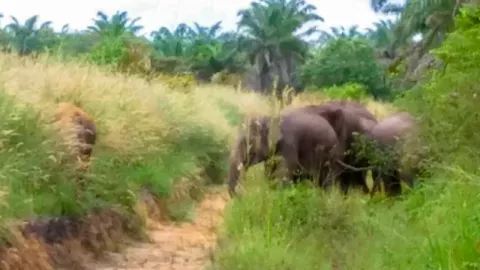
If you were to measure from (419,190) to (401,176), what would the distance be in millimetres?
1975

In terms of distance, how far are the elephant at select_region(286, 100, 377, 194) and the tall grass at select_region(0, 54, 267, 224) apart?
1027 millimetres

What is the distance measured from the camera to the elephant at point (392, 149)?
1148 centimetres

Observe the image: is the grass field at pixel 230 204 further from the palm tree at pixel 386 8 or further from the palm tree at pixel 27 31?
the palm tree at pixel 27 31

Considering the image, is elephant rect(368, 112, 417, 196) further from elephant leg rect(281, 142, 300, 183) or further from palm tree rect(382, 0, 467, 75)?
palm tree rect(382, 0, 467, 75)

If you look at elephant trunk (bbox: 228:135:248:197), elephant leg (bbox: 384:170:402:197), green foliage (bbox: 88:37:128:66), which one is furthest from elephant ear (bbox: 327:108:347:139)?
green foliage (bbox: 88:37:128:66)

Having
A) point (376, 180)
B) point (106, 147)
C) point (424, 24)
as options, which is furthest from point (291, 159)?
point (424, 24)

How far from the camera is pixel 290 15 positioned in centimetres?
5366

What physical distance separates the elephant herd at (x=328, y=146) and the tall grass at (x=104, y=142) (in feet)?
4.28

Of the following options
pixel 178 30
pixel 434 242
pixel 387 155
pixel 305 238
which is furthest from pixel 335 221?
pixel 178 30

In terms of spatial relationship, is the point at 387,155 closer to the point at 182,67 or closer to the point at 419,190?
the point at 419,190

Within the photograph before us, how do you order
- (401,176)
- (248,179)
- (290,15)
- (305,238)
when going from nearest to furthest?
1. (305,238)
2. (248,179)
3. (401,176)
4. (290,15)

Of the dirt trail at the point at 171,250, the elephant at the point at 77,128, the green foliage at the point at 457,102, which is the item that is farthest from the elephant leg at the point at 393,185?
the elephant at the point at 77,128

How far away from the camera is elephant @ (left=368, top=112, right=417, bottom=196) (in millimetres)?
11484

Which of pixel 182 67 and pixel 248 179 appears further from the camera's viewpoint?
pixel 182 67
